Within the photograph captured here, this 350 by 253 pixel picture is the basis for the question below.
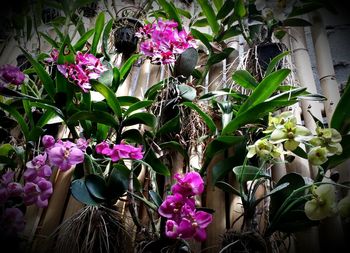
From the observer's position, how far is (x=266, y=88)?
1.02 m

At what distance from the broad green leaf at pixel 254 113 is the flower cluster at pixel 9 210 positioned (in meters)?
0.60

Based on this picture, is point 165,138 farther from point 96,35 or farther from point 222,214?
point 96,35

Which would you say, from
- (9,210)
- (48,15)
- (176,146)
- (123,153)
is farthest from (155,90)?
(48,15)

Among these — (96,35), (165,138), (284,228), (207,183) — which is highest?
(96,35)

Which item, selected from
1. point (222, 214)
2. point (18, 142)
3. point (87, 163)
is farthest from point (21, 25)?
point (222, 214)

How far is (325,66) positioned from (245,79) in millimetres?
358

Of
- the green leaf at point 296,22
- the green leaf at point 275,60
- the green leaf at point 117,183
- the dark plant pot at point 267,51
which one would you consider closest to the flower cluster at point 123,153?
the green leaf at point 117,183

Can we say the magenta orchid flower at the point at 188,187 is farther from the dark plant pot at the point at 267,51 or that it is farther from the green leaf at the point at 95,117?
the dark plant pot at the point at 267,51

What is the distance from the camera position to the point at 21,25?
1615mm

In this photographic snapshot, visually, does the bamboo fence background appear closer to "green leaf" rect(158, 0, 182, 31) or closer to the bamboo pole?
the bamboo pole

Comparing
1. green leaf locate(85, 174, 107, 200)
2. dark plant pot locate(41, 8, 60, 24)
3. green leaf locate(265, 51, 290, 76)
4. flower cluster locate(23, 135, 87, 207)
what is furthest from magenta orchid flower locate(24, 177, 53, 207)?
dark plant pot locate(41, 8, 60, 24)

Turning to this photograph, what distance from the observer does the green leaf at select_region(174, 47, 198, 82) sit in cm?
125

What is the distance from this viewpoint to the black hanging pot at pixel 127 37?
1513 millimetres

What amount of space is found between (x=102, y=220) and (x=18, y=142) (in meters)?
0.56
